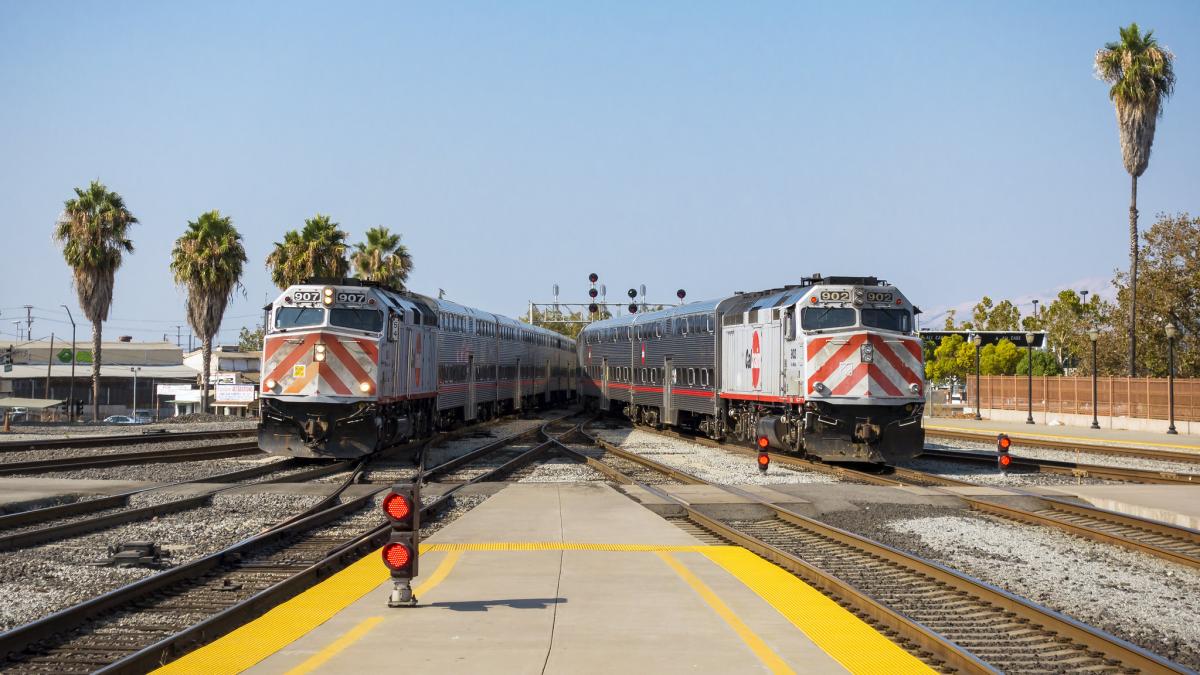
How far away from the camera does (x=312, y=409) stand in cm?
2148

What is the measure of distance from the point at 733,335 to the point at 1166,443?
15682mm

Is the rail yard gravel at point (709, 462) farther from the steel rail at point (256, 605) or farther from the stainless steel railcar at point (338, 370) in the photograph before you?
the steel rail at point (256, 605)

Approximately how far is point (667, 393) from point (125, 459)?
17506 millimetres

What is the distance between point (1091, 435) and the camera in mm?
37500

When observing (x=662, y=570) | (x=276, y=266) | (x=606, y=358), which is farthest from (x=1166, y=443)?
(x=276, y=266)

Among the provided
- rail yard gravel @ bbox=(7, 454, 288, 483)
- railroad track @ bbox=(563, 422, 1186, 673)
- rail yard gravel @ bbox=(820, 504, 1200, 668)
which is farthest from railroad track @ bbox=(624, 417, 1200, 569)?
rail yard gravel @ bbox=(7, 454, 288, 483)

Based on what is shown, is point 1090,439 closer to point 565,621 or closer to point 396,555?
point 565,621

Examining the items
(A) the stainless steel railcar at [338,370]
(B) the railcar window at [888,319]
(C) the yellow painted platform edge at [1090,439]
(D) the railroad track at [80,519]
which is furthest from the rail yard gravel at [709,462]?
(C) the yellow painted platform edge at [1090,439]

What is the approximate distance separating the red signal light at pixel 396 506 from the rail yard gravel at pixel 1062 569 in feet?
18.4

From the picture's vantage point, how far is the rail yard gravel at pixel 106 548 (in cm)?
943

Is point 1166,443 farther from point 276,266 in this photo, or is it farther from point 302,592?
point 276,266

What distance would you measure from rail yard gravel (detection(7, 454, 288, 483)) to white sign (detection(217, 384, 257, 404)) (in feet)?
65.0

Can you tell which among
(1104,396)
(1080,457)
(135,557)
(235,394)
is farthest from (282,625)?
(1104,396)

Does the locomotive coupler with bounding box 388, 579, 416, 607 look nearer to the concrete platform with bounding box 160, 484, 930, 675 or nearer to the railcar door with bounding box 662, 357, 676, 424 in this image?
the concrete platform with bounding box 160, 484, 930, 675
